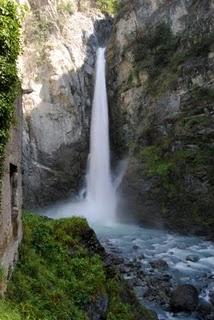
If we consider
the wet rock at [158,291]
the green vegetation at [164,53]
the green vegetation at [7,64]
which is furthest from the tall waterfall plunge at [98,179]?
the green vegetation at [7,64]

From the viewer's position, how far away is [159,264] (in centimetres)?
1930

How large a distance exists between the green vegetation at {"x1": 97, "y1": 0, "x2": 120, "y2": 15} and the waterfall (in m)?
7.63

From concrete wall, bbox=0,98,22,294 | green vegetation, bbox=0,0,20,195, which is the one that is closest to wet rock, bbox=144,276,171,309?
concrete wall, bbox=0,98,22,294

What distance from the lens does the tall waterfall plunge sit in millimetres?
30750

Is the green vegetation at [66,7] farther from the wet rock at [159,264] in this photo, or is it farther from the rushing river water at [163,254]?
the wet rock at [159,264]

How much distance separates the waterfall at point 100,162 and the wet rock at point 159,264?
413 inches

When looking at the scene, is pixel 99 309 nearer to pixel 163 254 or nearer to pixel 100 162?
pixel 163 254

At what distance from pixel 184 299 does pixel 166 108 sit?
16.9m

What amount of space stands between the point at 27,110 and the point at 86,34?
11802 millimetres

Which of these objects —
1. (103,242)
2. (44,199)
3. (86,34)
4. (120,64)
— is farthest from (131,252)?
(86,34)

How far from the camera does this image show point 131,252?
69.8ft

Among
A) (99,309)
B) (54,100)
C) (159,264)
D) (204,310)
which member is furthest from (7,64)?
(54,100)

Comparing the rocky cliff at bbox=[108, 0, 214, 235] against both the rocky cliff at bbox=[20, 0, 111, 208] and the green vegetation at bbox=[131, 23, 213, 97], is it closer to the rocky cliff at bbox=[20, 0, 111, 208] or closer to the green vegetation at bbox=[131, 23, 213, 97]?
the green vegetation at bbox=[131, 23, 213, 97]

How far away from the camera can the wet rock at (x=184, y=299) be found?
600 inches
